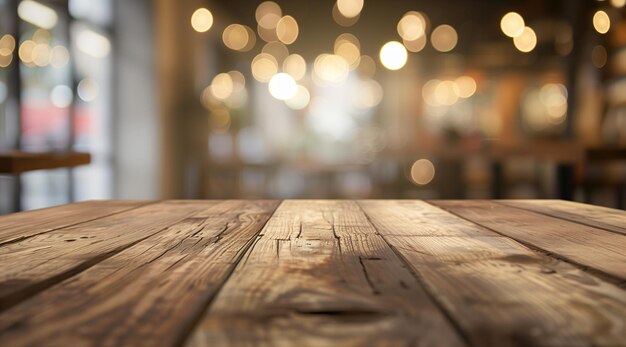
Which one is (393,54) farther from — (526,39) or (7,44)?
(7,44)

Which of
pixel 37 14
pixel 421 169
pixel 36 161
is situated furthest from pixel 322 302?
pixel 421 169

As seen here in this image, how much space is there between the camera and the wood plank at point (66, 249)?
0.64 m

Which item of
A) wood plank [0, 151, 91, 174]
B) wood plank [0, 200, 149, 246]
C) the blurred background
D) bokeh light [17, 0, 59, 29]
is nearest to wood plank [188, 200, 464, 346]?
wood plank [0, 200, 149, 246]

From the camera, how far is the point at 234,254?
804mm

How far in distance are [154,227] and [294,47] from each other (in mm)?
8033

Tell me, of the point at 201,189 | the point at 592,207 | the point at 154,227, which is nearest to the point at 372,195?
the point at 201,189

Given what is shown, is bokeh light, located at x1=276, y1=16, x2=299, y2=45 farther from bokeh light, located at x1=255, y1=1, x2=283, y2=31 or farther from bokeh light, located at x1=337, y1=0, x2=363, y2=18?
bokeh light, located at x1=337, y1=0, x2=363, y2=18

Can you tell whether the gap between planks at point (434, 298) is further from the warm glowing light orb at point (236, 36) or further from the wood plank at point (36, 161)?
the warm glowing light orb at point (236, 36)

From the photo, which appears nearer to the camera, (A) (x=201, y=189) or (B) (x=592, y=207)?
(B) (x=592, y=207)

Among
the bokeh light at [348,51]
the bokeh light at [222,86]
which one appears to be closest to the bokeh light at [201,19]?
the bokeh light at [222,86]

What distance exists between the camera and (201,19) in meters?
6.27

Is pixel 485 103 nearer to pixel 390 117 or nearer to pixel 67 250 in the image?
pixel 390 117

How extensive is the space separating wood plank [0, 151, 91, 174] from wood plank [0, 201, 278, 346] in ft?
3.30

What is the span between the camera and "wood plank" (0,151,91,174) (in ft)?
5.63
